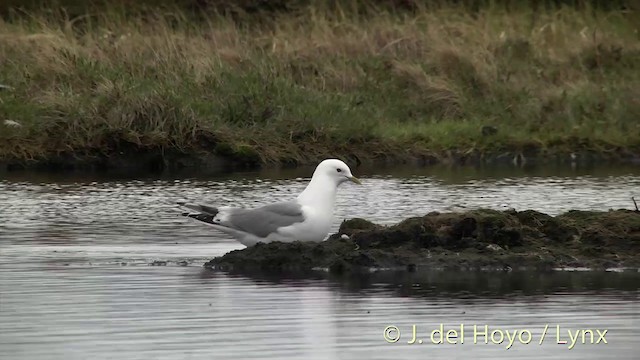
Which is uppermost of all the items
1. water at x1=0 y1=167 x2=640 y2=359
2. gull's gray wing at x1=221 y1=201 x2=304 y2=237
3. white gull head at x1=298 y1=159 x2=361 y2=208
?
white gull head at x1=298 y1=159 x2=361 y2=208

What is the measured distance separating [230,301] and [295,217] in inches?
66.5

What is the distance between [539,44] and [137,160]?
24.5ft

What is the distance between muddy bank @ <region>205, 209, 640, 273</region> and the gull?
93mm

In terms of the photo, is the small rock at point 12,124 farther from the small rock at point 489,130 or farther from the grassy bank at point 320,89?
the small rock at point 489,130

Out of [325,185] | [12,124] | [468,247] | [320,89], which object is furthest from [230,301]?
[320,89]

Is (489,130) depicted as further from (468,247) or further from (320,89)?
(468,247)

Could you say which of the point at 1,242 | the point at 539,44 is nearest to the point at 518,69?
the point at 539,44

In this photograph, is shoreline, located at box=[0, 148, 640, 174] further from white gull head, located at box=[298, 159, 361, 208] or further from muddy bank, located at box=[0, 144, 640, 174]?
white gull head, located at box=[298, 159, 361, 208]

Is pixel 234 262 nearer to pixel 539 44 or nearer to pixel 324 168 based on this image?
pixel 324 168

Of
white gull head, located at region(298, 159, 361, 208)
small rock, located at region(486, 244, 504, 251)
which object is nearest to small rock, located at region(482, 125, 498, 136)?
white gull head, located at region(298, 159, 361, 208)

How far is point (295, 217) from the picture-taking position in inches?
528

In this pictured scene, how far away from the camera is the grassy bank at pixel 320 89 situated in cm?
2217

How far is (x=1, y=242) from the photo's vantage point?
15086 millimetres

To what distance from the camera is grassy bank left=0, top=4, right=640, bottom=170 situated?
22.2 metres
